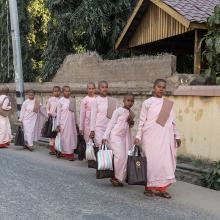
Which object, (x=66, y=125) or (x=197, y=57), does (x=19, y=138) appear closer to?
(x=66, y=125)

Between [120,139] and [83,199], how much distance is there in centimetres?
147

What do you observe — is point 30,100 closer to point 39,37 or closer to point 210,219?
point 210,219

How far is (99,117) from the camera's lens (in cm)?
994

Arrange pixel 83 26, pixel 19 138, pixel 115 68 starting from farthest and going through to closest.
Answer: pixel 83 26 < pixel 115 68 < pixel 19 138

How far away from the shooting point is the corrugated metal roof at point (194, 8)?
12.7 meters

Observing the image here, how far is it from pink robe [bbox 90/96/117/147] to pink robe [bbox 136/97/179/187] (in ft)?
7.34

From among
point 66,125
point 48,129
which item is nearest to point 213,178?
point 66,125

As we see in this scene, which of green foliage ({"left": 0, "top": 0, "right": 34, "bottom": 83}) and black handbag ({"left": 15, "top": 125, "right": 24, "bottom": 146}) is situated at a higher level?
green foliage ({"left": 0, "top": 0, "right": 34, "bottom": 83})

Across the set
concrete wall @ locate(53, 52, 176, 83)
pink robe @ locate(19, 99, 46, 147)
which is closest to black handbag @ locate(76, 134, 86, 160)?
concrete wall @ locate(53, 52, 176, 83)

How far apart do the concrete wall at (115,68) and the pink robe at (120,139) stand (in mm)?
3295

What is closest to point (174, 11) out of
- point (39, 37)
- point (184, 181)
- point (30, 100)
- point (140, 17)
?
point (140, 17)

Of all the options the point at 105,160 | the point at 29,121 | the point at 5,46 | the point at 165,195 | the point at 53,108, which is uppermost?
the point at 5,46

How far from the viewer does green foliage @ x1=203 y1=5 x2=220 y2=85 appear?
9.98 m

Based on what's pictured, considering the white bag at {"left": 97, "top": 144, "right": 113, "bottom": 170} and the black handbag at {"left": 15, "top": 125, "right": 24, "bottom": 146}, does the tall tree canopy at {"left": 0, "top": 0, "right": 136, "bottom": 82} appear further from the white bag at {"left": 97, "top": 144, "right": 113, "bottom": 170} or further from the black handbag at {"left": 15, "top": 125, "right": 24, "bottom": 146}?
the white bag at {"left": 97, "top": 144, "right": 113, "bottom": 170}
